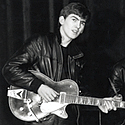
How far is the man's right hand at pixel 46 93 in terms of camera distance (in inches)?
61.2

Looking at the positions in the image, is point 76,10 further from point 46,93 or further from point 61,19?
point 46,93

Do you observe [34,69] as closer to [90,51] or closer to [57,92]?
[57,92]

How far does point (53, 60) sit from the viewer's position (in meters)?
1.64

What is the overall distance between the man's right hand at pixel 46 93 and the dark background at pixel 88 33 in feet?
0.75

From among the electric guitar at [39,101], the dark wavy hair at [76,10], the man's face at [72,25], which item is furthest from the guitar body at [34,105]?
the dark wavy hair at [76,10]

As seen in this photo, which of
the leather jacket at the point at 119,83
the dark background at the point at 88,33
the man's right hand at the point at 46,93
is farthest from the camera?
the leather jacket at the point at 119,83

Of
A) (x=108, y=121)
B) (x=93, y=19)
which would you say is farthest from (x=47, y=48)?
(x=108, y=121)

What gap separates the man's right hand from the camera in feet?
5.10

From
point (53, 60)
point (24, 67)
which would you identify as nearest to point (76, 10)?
point (53, 60)

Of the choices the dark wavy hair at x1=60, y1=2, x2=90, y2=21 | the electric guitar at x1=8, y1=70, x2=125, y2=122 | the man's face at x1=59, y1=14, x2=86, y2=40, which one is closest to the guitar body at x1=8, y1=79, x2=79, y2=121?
the electric guitar at x1=8, y1=70, x2=125, y2=122

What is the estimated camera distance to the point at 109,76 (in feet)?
5.98

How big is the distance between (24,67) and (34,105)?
0.22m

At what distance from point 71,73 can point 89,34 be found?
307 millimetres

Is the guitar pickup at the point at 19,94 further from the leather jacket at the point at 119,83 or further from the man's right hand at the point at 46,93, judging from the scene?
the leather jacket at the point at 119,83
